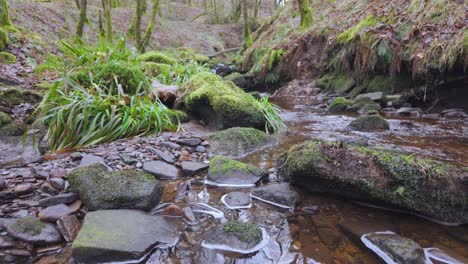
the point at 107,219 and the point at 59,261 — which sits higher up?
the point at 107,219

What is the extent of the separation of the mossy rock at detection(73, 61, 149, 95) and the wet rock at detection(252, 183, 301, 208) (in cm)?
273

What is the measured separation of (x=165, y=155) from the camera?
126 inches

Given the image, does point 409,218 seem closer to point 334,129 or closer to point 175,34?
point 334,129

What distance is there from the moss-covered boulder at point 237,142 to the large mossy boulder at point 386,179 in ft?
3.85

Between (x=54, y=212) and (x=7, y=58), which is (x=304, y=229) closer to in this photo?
(x=54, y=212)

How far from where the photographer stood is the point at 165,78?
247 inches

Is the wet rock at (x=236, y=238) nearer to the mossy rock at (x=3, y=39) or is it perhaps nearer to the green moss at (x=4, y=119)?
the green moss at (x=4, y=119)

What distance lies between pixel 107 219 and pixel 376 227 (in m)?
1.77

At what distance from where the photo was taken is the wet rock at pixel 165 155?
3.14m

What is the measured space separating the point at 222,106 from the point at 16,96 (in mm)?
2910

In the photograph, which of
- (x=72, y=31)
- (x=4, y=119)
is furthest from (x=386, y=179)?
(x=72, y=31)

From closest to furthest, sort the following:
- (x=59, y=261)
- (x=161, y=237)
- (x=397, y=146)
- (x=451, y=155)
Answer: (x=59, y=261)
(x=161, y=237)
(x=451, y=155)
(x=397, y=146)

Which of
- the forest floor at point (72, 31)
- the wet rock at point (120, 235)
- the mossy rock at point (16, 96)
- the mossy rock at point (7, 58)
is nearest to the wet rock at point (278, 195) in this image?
the wet rock at point (120, 235)

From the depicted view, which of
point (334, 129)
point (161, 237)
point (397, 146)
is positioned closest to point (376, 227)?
point (161, 237)
